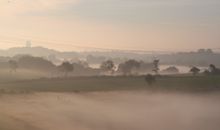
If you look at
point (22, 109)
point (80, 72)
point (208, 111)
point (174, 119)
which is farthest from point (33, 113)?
point (80, 72)

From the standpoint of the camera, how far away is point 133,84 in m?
100

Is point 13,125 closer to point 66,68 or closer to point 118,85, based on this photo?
point 118,85

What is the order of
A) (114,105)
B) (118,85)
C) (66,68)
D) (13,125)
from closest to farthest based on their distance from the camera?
(13,125) → (114,105) → (118,85) → (66,68)

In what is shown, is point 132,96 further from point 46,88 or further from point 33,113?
point 33,113

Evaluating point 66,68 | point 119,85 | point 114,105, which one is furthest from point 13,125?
point 66,68

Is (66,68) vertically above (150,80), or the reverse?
(66,68)

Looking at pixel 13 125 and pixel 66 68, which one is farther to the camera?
pixel 66 68

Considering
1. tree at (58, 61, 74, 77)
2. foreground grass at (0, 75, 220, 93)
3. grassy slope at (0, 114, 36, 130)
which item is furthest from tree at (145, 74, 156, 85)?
tree at (58, 61, 74, 77)

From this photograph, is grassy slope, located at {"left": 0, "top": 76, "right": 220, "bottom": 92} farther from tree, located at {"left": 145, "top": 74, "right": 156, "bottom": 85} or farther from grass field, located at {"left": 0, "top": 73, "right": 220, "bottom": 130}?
tree, located at {"left": 145, "top": 74, "right": 156, "bottom": 85}

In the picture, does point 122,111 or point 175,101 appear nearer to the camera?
point 122,111

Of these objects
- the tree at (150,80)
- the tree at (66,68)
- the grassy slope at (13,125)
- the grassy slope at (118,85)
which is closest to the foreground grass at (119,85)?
the grassy slope at (118,85)

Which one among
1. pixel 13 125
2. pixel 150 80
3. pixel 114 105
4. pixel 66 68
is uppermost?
pixel 66 68

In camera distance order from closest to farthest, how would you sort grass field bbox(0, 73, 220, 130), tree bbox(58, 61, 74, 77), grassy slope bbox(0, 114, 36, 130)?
grassy slope bbox(0, 114, 36, 130) → grass field bbox(0, 73, 220, 130) → tree bbox(58, 61, 74, 77)

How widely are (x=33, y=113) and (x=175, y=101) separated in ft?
111
